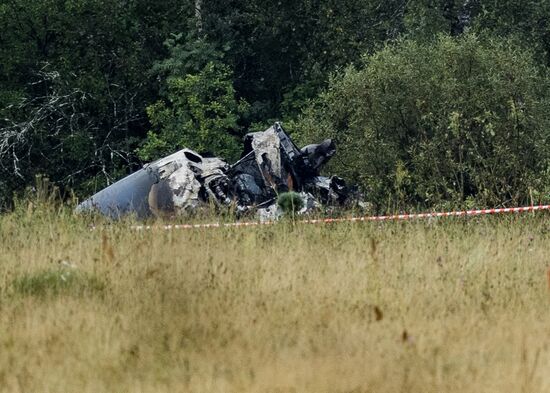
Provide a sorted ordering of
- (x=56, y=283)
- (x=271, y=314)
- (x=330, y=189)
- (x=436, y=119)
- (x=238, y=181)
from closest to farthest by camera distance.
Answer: (x=271, y=314)
(x=56, y=283)
(x=238, y=181)
(x=330, y=189)
(x=436, y=119)

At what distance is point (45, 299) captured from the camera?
739 cm

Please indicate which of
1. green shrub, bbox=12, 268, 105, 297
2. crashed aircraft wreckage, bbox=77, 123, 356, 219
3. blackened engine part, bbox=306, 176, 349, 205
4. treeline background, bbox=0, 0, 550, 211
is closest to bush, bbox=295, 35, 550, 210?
blackened engine part, bbox=306, 176, 349, 205

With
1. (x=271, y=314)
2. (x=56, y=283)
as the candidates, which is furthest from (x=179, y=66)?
(x=271, y=314)

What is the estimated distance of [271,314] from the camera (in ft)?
22.8

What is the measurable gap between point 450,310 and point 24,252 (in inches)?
132

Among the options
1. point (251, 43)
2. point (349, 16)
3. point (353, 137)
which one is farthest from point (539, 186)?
point (251, 43)

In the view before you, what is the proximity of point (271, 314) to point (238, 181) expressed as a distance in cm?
1131

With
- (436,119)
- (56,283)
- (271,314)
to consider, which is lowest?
(271,314)

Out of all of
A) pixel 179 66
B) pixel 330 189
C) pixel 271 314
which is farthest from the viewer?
pixel 179 66

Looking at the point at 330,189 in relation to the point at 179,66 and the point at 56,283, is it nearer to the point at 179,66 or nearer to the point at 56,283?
the point at 56,283

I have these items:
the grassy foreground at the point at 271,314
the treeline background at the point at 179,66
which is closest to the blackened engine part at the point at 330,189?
the treeline background at the point at 179,66

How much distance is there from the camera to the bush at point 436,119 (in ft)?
61.3

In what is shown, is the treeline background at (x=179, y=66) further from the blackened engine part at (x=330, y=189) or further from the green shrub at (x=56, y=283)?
the green shrub at (x=56, y=283)

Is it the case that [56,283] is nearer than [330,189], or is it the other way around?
[56,283]
